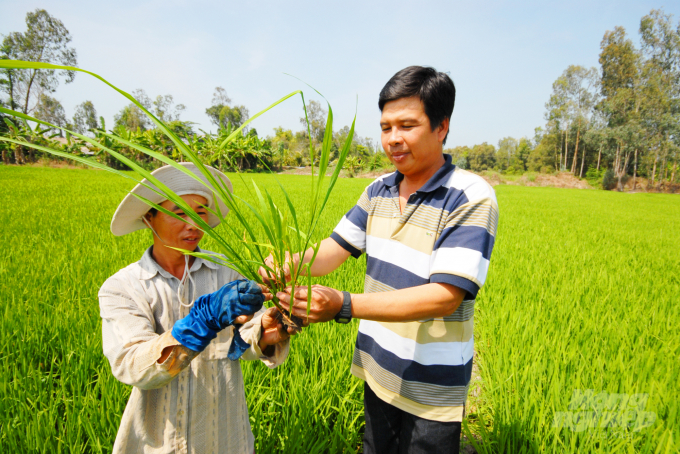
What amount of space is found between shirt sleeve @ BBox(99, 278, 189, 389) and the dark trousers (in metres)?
0.83

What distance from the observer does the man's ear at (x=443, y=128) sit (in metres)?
1.17

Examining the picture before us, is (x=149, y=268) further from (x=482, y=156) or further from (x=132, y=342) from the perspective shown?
(x=482, y=156)

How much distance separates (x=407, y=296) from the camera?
0.98m

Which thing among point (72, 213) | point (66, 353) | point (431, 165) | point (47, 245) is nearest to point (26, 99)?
point (72, 213)

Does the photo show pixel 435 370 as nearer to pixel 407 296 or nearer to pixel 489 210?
pixel 407 296

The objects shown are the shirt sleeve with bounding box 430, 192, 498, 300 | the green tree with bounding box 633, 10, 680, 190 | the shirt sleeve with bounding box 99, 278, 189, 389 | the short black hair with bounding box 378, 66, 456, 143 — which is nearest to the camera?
the shirt sleeve with bounding box 99, 278, 189, 389


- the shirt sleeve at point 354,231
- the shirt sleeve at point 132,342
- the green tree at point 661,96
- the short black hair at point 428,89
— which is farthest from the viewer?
the green tree at point 661,96

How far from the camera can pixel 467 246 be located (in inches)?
39.6

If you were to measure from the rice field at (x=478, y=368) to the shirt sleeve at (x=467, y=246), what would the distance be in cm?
101

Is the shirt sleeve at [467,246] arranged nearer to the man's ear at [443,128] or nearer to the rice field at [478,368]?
the man's ear at [443,128]

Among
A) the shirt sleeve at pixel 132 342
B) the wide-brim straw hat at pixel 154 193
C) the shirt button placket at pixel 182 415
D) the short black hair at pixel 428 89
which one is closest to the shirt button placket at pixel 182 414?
the shirt button placket at pixel 182 415

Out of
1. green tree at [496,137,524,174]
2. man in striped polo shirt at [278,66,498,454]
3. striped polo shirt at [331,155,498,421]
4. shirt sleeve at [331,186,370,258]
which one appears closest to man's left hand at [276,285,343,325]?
man in striped polo shirt at [278,66,498,454]

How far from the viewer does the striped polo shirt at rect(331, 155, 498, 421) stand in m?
1.02

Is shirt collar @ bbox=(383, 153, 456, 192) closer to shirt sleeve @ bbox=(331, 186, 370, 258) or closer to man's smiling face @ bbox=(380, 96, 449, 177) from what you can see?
man's smiling face @ bbox=(380, 96, 449, 177)
